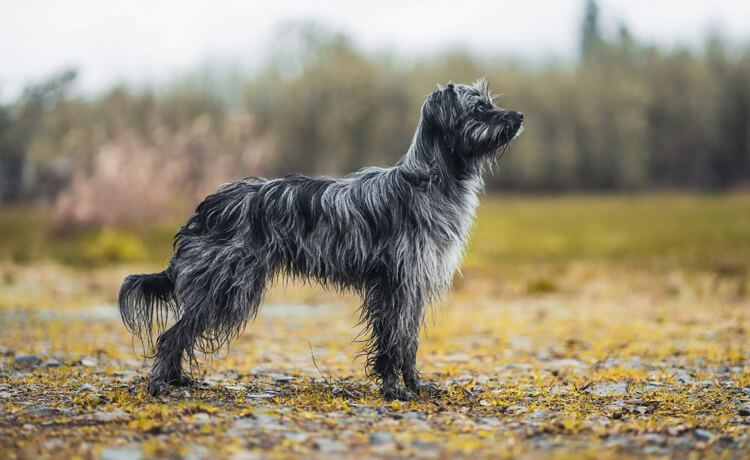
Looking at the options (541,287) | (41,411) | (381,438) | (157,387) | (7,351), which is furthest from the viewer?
(541,287)

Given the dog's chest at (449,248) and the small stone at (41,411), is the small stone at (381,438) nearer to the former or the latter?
the dog's chest at (449,248)

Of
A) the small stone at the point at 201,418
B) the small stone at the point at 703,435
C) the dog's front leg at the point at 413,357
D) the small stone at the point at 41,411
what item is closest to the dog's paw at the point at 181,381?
the small stone at the point at 41,411

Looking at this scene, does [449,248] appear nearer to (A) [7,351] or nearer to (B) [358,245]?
(B) [358,245]

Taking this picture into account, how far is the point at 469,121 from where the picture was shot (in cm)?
656

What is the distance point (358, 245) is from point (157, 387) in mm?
2132

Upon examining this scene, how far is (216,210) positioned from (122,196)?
60.0 feet

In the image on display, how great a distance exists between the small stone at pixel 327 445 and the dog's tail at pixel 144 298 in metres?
2.44

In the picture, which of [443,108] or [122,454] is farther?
[443,108]

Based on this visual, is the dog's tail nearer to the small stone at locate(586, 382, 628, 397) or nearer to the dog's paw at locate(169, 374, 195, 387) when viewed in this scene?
the dog's paw at locate(169, 374, 195, 387)

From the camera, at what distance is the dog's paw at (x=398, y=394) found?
6.39m

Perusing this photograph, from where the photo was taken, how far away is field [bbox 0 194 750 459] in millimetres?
4852

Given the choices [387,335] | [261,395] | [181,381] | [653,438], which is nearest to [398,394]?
[387,335]

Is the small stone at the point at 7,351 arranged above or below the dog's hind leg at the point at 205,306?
below

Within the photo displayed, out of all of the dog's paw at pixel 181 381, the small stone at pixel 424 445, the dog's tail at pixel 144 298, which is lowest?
the dog's paw at pixel 181 381
